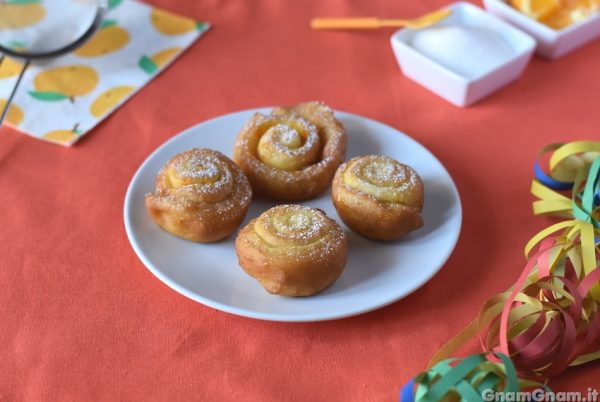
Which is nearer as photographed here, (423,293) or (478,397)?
(478,397)

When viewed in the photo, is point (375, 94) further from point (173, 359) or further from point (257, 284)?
point (173, 359)

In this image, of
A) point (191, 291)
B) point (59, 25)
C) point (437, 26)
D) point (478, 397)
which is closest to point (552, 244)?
point (478, 397)

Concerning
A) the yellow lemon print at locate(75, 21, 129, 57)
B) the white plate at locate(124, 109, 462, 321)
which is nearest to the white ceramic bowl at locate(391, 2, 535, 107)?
the white plate at locate(124, 109, 462, 321)

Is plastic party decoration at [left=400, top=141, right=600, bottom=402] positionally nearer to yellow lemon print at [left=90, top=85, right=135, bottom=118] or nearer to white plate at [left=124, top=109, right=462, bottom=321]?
white plate at [left=124, top=109, right=462, bottom=321]

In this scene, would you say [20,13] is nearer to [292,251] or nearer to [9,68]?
[9,68]

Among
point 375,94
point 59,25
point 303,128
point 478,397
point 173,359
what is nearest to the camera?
point 478,397

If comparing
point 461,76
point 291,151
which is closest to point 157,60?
point 291,151

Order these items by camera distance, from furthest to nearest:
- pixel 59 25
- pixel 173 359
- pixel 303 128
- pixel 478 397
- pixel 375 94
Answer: pixel 59 25
pixel 375 94
pixel 303 128
pixel 173 359
pixel 478 397
